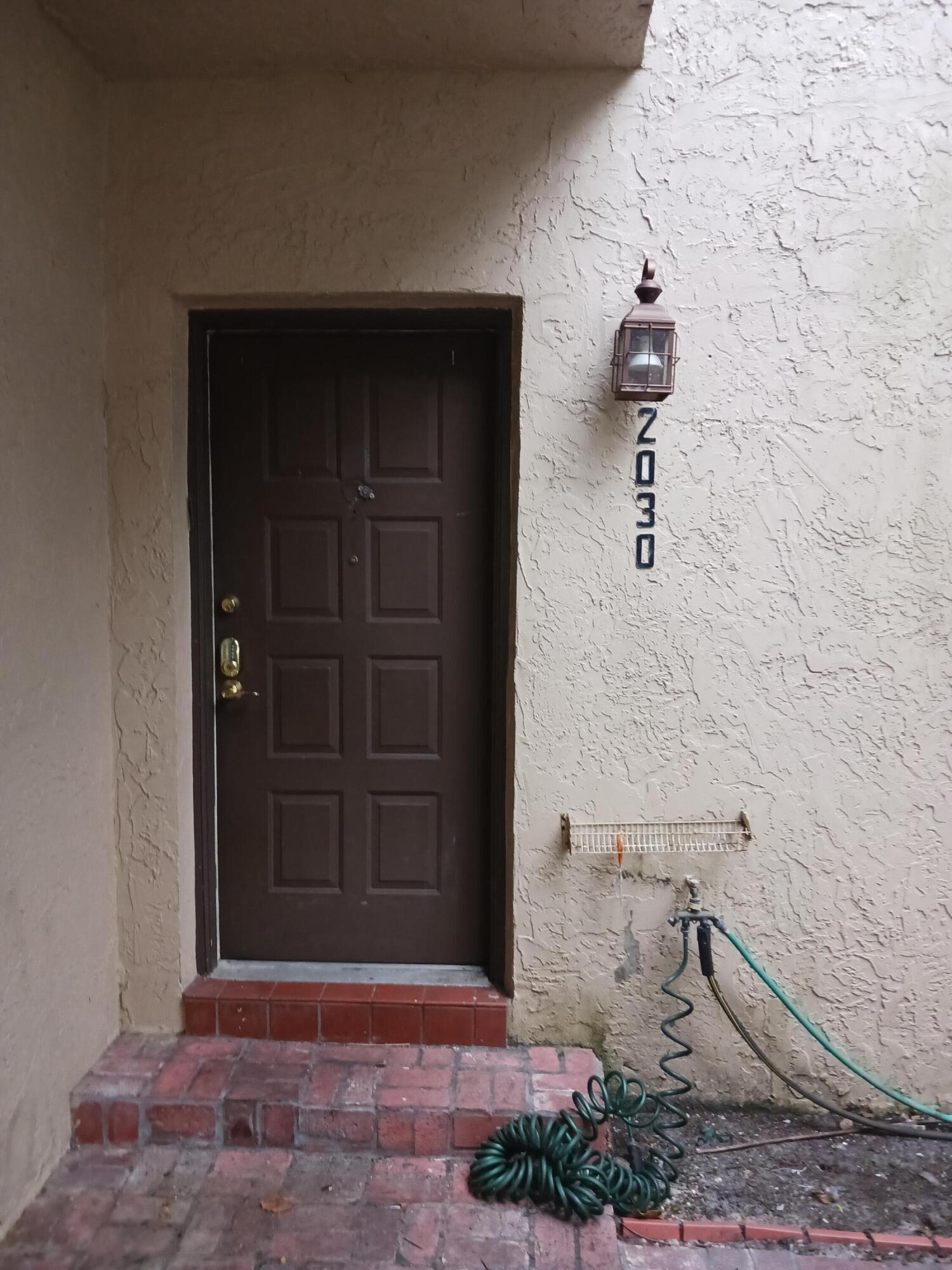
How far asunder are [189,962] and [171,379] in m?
1.82

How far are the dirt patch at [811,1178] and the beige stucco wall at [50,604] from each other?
5.57ft

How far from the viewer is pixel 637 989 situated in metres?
2.42

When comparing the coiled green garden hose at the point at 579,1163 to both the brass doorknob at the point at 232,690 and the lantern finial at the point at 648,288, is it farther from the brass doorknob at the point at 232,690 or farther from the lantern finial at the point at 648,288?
the lantern finial at the point at 648,288

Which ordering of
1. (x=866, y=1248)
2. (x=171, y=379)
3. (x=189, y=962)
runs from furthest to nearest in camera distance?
(x=189, y=962), (x=171, y=379), (x=866, y=1248)

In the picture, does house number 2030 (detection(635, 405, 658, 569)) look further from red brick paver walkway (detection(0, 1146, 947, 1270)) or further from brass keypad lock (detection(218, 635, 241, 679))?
red brick paver walkway (detection(0, 1146, 947, 1270))

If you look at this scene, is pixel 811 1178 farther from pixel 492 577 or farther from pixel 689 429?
pixel 689 429

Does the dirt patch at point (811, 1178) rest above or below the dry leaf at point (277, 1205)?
below

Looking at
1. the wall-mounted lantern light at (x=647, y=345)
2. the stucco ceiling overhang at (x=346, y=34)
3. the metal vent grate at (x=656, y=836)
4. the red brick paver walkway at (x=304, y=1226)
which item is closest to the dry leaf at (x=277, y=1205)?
the red brick paver walkway at (x=304, y=1226)

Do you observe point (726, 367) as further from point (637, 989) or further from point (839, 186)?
point (637, 989)

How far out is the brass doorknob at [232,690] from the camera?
8.55 feet

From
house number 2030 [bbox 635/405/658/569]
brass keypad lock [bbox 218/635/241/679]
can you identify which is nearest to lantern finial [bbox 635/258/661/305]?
house number 2030 [bbox 635/405/658/569]

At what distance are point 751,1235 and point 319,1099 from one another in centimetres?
117

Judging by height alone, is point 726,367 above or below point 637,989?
above

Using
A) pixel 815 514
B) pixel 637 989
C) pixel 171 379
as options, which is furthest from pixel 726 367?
pixel 637 989
